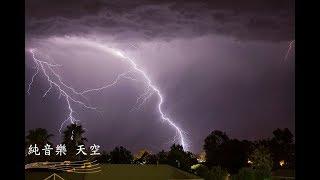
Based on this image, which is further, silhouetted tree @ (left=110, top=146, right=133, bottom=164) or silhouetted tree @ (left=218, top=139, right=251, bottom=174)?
silhouetted tree @ (left=218, top=139, right=251, bottom=174)

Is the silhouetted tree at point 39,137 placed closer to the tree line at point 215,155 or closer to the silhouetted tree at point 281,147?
the tree line at point 215,155

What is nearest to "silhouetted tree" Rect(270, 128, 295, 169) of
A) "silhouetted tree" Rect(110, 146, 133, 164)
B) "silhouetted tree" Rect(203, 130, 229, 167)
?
"silhouetted tree" Rect(203, 130, 229, 167)

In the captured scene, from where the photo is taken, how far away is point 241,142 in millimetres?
77438

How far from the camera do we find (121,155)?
63156 mm

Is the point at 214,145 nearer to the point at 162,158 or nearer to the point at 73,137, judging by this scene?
the point at 162,158

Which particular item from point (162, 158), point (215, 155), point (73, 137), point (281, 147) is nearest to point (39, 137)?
point (73, 137)

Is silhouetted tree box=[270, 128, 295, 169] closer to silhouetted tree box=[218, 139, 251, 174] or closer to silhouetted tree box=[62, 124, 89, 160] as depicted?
silhouetted tree box=[218, 139, 251, 174]

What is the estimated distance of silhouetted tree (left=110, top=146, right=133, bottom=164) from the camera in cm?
6209
